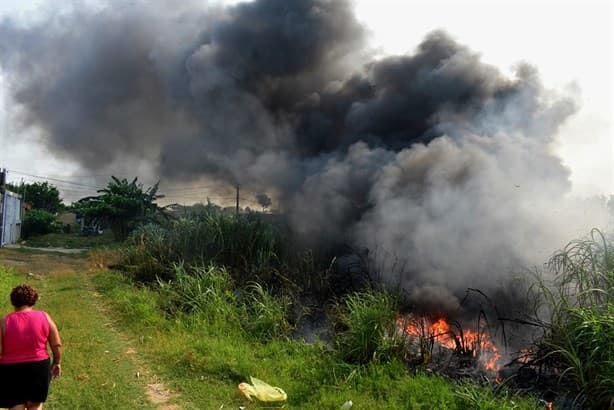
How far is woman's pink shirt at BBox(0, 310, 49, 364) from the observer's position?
3.41m

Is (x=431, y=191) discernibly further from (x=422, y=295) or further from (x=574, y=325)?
(x=574, y=325)

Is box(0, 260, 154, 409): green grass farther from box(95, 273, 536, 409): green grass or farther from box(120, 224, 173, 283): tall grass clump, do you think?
box(120, 224, 173, 283): tall grass clump

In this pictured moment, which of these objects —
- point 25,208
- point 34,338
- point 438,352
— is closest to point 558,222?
point 438,352

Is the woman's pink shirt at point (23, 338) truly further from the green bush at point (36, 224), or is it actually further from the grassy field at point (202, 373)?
the green bush at point (36, 224)

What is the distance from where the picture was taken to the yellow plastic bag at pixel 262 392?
4.76m

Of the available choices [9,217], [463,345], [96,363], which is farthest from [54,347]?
[9,217]

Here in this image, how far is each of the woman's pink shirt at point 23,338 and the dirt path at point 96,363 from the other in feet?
4.38

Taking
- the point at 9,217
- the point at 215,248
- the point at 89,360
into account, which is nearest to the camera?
the point at 89,360

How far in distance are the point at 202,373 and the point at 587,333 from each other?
4.36m

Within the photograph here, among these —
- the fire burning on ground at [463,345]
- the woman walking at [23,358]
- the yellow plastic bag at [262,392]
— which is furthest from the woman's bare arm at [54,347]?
the fire burning on ground at [463,345]

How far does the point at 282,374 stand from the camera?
557 cm

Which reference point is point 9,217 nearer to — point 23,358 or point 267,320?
point 267,320

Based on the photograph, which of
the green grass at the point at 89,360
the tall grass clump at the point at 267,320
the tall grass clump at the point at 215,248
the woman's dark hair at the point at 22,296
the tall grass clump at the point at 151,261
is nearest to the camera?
the woman's dark hair at the point at 22,296

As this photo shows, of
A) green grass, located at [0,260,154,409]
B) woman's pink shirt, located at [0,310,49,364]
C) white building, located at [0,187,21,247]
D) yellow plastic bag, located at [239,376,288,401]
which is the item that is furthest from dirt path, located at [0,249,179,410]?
white building, located at [0,187,21,247]
